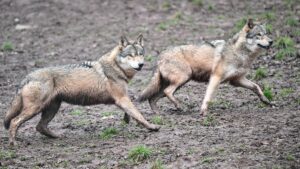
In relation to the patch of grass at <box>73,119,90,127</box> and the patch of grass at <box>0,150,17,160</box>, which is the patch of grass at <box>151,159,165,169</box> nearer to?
the patch of grass at <box>0,150,17,160</box>

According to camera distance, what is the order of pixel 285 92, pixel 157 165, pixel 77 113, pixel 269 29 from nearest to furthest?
1. pixel 157 165
2. pixel 285 92
3. pixel 77 113
4. pixel 269 29

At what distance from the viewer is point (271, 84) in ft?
41.2

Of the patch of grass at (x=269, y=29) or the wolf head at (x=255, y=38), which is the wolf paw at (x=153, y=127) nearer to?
the wolf head at (x=255, y=38)

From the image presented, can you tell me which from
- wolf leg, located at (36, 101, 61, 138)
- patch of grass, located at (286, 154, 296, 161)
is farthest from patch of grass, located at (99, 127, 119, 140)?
patch of grass, located at (286, 154, 296, 161)

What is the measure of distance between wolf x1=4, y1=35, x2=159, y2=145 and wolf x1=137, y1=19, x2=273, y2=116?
99cm

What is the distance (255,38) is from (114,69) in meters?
2.75

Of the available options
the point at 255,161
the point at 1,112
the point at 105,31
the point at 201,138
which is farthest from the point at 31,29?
the point at 255,161

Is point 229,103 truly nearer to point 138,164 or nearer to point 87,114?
point 87,114

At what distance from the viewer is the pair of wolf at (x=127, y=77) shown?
9742 mm

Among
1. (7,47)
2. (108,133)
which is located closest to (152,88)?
(108,133)

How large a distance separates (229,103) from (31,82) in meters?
3.98

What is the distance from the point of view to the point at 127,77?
411 inches

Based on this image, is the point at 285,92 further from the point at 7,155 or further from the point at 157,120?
the point at 7,155

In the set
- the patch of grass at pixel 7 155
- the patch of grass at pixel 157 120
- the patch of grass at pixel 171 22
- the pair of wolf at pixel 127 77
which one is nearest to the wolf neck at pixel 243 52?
the pair of wolf at pixel 127 77
